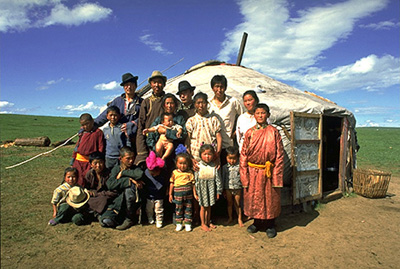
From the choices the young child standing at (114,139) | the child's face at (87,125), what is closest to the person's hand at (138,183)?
the young child standing at (114,139)

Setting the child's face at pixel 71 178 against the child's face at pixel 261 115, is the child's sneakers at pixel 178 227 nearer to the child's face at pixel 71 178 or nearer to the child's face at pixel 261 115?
the child's face at pixel 71 178

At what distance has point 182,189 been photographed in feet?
12.2

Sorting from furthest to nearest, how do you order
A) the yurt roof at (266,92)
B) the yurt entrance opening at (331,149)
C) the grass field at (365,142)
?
the grass field at (365,142) < the yurt entrance opening at (331,149) < the yurt roof at (266,92)

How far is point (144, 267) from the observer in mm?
2879

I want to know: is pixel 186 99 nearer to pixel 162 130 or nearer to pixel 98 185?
pixel 162 130

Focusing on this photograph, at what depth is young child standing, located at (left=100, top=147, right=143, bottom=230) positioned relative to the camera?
3762 mm

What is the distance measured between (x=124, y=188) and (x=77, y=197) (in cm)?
62

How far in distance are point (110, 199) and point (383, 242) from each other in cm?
374

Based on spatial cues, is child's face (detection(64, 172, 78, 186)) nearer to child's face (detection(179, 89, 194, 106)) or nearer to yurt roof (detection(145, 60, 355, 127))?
child's face (detection(179, 89, 194, 106))

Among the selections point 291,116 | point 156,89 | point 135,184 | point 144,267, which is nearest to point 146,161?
point 135,184

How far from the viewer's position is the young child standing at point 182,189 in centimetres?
373

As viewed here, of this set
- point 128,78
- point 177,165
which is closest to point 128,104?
point 128,78

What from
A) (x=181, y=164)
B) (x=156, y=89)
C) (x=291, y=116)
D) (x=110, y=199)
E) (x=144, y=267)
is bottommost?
(x=144, y=267)

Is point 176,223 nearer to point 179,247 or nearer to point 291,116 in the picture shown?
point 179,247
